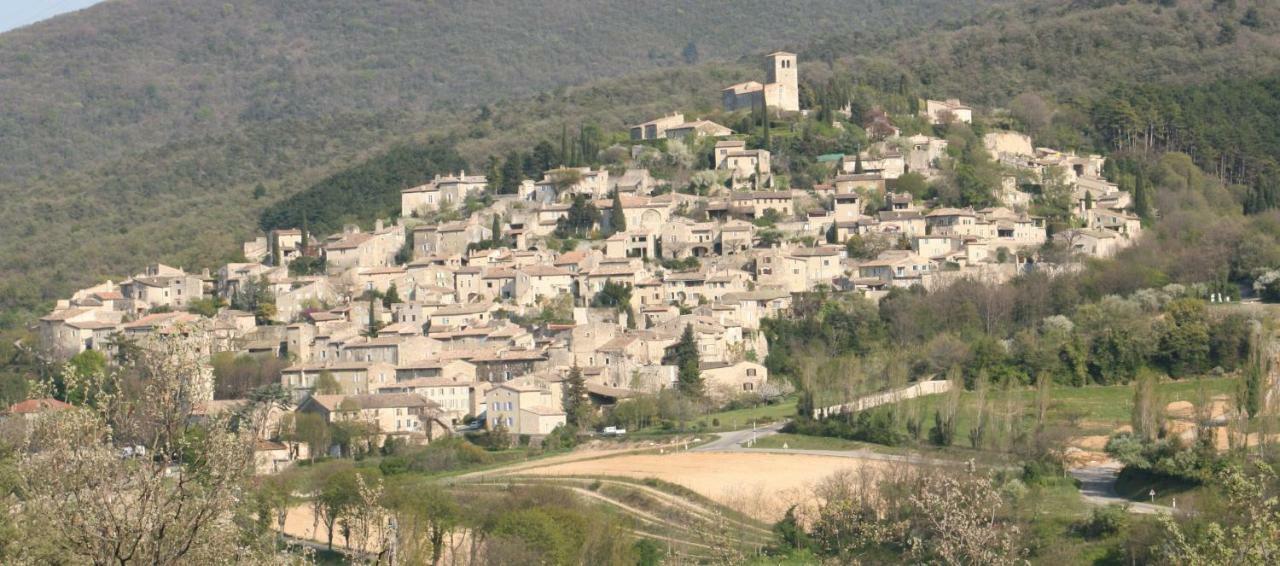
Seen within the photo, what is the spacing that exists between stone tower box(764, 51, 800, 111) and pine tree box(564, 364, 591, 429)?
36031 mm

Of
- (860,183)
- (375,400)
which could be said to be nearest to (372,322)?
(375,400)

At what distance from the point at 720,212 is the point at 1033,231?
39.0ft

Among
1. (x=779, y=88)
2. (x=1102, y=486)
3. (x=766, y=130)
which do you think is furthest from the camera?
(x=779, y=88)

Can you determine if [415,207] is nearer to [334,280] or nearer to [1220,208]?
[334,280]

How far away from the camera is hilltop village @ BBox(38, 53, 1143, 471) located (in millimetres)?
63844

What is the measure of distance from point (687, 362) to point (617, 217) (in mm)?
14436

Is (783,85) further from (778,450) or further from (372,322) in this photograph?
(778,450)

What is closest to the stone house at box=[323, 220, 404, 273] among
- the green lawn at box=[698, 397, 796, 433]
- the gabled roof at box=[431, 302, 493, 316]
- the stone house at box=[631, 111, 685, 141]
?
the gabled roof at box=[431, 302, 493, 316]

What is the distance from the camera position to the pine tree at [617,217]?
76500 millimetres

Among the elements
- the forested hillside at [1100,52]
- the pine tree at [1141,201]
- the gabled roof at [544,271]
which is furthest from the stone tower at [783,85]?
the gabled roof at [544,271]

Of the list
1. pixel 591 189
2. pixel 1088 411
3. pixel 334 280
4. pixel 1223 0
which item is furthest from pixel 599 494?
pixel 1223 0

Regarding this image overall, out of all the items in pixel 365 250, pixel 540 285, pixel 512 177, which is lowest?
pixel 540 285

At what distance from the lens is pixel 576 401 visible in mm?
61000

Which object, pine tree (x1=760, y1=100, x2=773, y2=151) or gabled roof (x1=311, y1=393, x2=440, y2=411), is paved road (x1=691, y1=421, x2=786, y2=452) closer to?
gabled roof (x1=311, y1=393, x2=440, y2=411)
